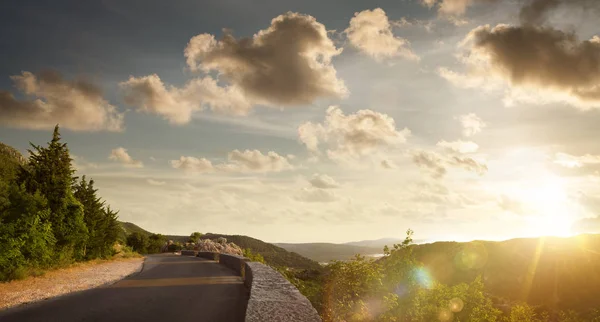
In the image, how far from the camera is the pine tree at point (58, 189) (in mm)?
20719

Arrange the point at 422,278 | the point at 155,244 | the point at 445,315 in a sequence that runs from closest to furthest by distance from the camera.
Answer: the point at 445,315, the point at 422,278, the point at 155,244

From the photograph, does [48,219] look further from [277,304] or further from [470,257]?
[470,257]

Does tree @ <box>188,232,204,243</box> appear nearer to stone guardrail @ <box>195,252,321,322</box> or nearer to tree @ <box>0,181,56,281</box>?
tree @ <box>0,181,56,281</box>

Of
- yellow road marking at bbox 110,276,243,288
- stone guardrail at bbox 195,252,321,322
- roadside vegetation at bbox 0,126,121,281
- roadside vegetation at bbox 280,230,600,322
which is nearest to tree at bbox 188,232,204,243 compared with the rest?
roadside vegetation at bbox 0,126,121,281

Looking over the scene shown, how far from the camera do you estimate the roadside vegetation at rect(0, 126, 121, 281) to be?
49.7ft

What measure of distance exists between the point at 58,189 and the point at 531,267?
35492 mm

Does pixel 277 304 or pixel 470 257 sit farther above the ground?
pixel 470 257

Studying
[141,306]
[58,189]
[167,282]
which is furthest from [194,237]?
[141,306]

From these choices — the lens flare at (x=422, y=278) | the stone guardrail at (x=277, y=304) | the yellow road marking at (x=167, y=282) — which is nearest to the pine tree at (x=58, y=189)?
the yellow road marking at (x=167, y=282)

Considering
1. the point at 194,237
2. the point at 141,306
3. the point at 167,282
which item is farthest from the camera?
the point at 194,237

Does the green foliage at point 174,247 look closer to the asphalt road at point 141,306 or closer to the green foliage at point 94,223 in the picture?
the green foliage at point 94,223

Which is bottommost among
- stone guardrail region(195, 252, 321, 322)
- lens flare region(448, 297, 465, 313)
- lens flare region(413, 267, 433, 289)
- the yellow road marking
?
the yellow road marking

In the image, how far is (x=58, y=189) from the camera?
21.3 metres

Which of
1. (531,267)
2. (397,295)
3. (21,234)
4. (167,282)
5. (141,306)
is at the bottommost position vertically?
(167,282)
